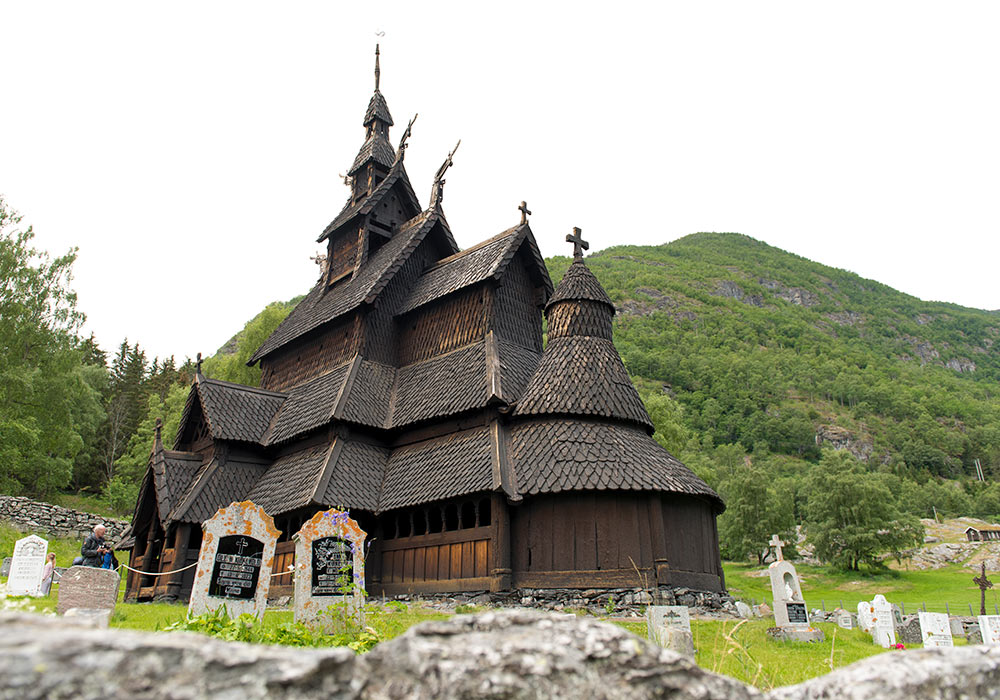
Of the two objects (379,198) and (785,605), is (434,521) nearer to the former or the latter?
(785,605)

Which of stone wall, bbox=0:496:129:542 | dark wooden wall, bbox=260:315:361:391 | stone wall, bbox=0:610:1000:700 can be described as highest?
dark wooden wall, bbox=260:315:361:391

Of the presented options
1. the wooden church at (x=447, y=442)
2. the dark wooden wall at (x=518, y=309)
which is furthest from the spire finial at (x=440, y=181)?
the dark wooden wall at (x=518, y=309)

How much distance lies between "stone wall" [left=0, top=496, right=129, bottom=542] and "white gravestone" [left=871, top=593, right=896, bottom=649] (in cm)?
2606

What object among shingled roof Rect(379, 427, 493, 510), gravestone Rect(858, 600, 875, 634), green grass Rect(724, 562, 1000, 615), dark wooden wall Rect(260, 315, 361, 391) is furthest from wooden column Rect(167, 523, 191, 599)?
green grass Rect(724, 562, 1000, 615)

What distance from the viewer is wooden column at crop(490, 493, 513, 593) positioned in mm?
15398

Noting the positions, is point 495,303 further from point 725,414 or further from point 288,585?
point 725,414

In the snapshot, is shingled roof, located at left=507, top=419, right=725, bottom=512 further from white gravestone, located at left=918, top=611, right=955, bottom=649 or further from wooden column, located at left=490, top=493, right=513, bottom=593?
white gravestone, located at left=918, top=611, right=955, bottom=649

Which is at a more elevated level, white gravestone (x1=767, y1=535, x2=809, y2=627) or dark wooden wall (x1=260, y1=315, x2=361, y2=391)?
dark wooden wall (x1=260, y1=315, x2=361, y2=391)

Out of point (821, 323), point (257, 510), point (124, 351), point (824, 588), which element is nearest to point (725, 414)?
point (821, 323)

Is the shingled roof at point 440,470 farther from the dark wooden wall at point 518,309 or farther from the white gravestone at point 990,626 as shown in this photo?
the white gravestone at point 990,626

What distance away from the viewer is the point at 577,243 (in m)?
20.5

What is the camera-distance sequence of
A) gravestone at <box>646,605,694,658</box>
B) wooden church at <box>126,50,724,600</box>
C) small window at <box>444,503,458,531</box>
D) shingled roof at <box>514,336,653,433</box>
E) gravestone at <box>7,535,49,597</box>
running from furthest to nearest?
1. shingled roof at <box>514,336,653,433</box>
2. small window at <box>444,503,458,531</box>
3. wooden church at <box>126,50,724,600</box>
4. gravestone at <box>7,535,49,597</box>
5. gravestone at <box>646,605,694,658</box>

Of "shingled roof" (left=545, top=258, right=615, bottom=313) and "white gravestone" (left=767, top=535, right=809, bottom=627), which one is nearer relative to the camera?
"white gravestone" (left=767, top=535, right=809, bottom=627)

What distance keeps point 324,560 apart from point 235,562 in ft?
5.33
